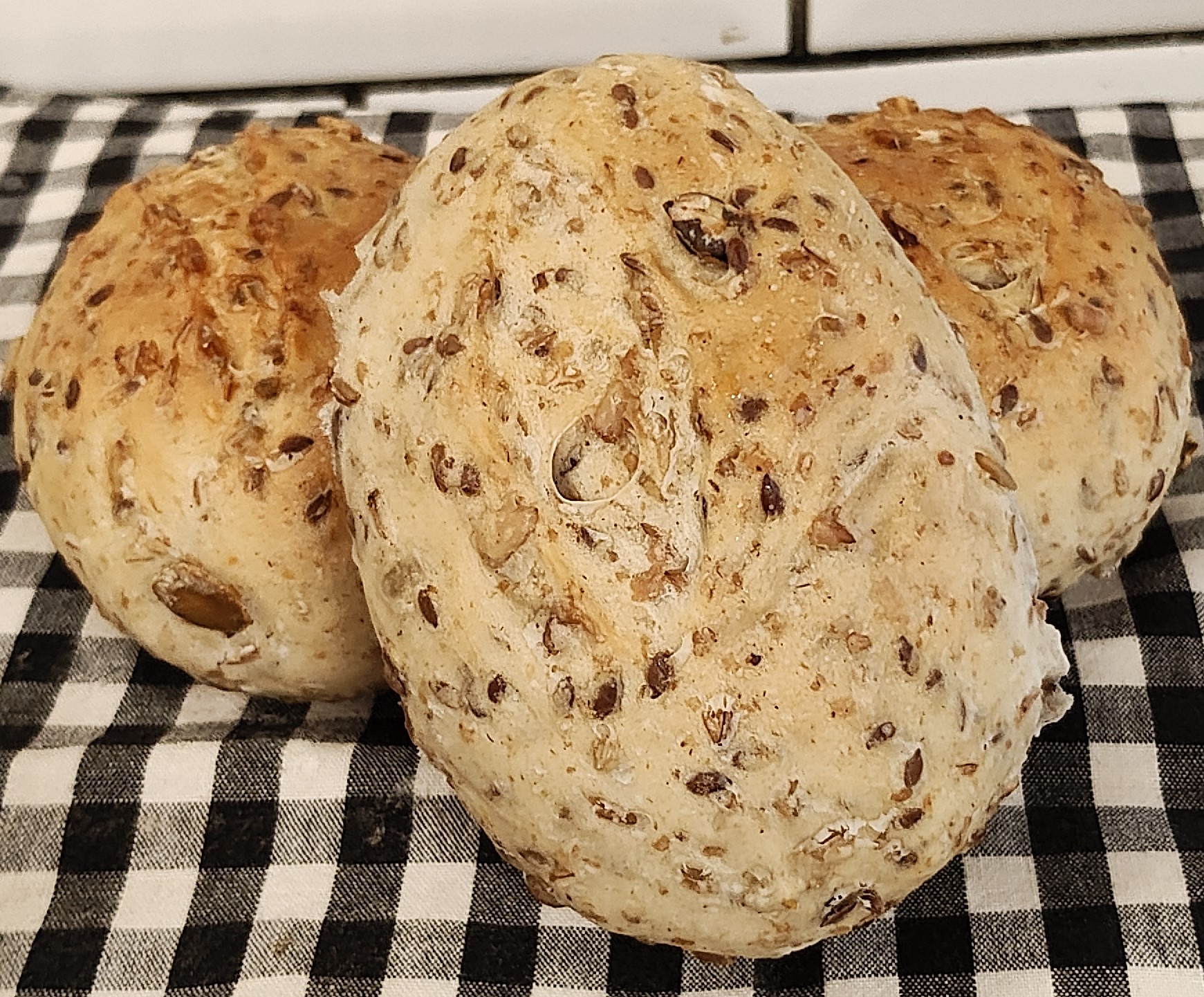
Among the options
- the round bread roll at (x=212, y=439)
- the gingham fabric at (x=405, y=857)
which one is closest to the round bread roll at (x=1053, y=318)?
the gingham fabric at (x=405, y=857)

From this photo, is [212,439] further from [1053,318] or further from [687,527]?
[1053,318]

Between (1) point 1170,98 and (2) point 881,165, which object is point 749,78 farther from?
(2) point 881,165

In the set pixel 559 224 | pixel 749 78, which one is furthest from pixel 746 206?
pixel 749 78

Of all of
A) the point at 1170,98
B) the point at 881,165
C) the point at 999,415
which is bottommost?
the point at 1170,98

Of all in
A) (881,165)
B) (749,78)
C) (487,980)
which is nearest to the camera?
(487,980)

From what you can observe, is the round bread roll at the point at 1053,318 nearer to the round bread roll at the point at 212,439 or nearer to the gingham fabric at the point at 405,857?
the gingham fabric at the point at 405,857

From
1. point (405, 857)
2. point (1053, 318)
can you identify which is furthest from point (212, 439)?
point (1053, 318)
